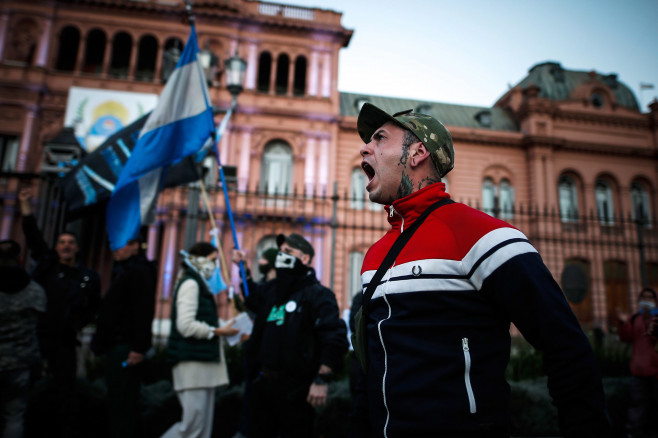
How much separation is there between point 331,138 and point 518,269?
1691 centimetres

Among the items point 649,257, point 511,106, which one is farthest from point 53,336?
point 511,106

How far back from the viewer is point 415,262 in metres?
1.50

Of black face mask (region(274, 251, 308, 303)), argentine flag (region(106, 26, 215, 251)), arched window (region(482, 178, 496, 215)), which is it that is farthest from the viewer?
arched window (region(482, 178, 496, 215))

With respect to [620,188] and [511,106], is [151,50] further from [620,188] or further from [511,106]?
[620,188]

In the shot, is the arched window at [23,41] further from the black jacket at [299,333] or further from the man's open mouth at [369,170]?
the man's open mouth at [369,170]

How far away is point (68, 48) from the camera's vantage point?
18.8 m

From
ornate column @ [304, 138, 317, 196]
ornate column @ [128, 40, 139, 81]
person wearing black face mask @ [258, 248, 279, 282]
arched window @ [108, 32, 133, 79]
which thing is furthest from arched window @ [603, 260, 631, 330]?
arched window @ [108, 32, 133, 79]

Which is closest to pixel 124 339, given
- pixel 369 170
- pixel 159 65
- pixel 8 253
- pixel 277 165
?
pixel 8 253

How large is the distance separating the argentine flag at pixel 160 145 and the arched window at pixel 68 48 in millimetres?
17106

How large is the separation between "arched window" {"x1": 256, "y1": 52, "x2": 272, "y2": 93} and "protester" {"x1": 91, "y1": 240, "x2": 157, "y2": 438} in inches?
662

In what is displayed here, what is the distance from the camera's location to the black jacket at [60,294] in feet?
14.0

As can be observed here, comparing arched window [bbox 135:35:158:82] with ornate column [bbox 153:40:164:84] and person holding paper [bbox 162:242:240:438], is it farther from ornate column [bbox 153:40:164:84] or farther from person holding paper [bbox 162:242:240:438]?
person holding paper [bbox 162:242:240:438]

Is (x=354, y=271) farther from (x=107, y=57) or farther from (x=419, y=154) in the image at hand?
(x=107, y=57)

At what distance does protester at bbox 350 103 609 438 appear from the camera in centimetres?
120
